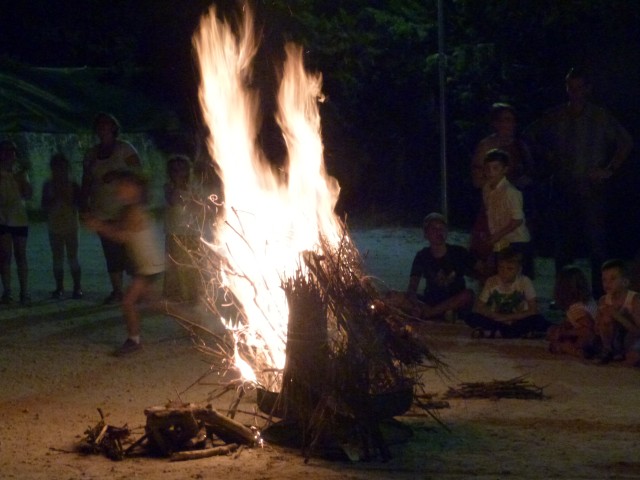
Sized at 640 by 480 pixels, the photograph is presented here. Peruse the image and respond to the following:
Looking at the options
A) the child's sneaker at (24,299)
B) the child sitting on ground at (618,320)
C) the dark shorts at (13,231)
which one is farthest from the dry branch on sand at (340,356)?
the dark shorts at (13,231)

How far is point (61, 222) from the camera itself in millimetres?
11391

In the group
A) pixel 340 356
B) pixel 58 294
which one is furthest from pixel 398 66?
pixel 340 356

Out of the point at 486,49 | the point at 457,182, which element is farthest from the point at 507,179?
the point at 457,182

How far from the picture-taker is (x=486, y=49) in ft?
55.0

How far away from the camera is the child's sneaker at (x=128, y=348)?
8.68 m

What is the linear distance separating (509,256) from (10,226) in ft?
16.8

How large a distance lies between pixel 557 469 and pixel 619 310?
9.71ft

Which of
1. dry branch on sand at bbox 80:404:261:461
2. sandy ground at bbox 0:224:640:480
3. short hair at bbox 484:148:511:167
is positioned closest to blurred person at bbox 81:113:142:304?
sandy ground at bbox 0:224:640:480

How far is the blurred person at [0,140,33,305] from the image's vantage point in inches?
431

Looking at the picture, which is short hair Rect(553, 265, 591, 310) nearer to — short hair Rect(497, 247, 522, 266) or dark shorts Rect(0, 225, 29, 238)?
short hair Rect(497, 247, 522, 266)

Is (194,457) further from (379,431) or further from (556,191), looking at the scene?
(556,191)

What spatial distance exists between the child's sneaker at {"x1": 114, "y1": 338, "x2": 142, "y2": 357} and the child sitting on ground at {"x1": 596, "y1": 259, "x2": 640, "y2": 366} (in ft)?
12.1

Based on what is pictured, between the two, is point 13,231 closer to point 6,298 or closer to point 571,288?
point 6,298

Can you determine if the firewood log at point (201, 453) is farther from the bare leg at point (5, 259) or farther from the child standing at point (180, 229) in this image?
the bare leg at point (5, 259)
